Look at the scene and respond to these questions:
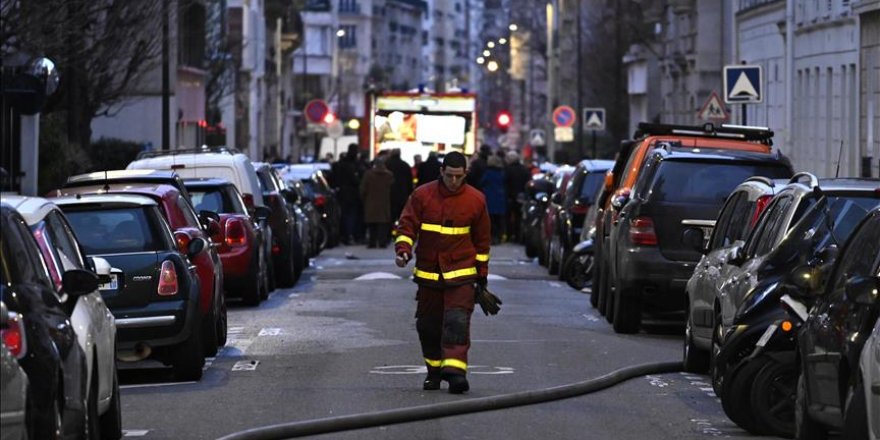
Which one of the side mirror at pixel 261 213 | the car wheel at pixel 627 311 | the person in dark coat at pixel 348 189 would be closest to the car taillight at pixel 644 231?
the car wheel at pixel 627 311

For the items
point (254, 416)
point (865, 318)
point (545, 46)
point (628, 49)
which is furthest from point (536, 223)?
point (545, 46)

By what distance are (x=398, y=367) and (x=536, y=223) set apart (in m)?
18.6

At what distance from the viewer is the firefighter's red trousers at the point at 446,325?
570 inches

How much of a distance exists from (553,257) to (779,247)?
17.1 meters

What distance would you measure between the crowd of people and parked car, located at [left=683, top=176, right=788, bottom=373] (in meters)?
21.4

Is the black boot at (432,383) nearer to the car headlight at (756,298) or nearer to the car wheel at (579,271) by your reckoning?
the car headlight at (756,298)

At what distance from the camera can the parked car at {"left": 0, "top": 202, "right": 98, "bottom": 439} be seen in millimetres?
9117

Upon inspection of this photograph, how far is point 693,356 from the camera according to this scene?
51.3ft

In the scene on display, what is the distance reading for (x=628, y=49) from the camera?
74.4m

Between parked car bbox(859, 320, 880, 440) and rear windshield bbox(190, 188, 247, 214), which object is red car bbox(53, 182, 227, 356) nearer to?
rear windshield bbox(190, 188, 247, 214)

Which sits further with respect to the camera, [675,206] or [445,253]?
[675,206]

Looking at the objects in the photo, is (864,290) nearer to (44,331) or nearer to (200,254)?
(44,331)

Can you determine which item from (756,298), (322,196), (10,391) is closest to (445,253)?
(756,298)

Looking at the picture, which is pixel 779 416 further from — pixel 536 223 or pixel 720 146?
pixel 536 223
